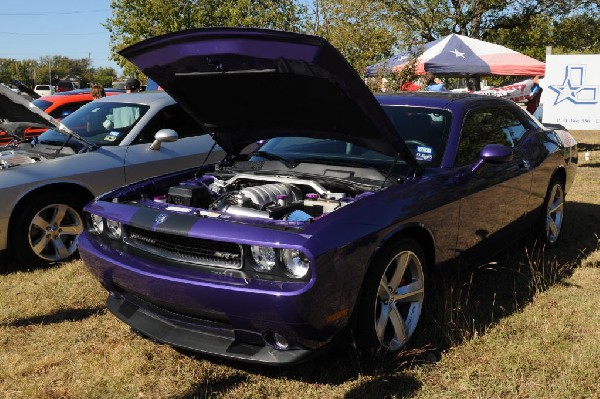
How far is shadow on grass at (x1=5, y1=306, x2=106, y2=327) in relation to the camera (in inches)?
153

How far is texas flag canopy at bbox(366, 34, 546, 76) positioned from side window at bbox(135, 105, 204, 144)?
726cm

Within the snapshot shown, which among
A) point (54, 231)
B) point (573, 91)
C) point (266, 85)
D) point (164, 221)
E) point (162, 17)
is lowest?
point (54, 231)

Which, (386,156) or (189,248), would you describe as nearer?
(189,248)

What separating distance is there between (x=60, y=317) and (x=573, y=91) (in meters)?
10.5

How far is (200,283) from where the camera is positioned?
8.98ft

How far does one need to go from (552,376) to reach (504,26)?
21.7 metres

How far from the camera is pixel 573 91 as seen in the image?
11227 millimetres

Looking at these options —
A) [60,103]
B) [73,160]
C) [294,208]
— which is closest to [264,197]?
[294,208]

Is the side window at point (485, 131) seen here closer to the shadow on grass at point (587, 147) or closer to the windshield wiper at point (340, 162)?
the windshield wiper at point (340, 162)

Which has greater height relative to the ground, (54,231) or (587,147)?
(587,147)

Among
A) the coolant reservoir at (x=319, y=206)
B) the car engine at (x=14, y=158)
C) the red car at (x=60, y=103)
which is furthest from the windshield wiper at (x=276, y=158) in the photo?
the red car at (x=60, y=103)

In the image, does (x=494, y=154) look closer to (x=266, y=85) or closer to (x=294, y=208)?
(x=294, y=208)

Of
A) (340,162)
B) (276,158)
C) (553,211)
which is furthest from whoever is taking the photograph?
(553,211)

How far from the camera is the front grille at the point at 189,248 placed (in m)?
2.81
